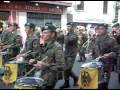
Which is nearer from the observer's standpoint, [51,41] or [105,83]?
[51,41]

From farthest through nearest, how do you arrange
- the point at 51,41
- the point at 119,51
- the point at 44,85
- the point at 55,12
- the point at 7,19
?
the point at 55,12, the point at 7,19, the point at 119,51, the point at 51,41, the point at 44,85

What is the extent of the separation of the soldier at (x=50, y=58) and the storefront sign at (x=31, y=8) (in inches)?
747

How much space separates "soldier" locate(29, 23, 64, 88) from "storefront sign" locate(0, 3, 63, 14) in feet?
62.2

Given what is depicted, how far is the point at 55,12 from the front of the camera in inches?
1177

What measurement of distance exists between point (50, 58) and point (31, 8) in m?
21.1

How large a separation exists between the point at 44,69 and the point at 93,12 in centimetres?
2964

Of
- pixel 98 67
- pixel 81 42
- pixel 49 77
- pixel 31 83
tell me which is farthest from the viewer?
pixel 81 42

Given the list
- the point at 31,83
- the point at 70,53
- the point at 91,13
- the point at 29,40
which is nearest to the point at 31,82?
the point at 31,83

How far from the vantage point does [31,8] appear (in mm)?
27766

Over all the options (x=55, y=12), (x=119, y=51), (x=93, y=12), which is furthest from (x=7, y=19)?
(x=119, y=51)

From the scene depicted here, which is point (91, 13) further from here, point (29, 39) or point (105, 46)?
point (105, 46)

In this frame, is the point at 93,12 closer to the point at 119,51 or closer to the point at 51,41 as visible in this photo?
the point at 119,51

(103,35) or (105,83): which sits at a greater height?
(103,35)

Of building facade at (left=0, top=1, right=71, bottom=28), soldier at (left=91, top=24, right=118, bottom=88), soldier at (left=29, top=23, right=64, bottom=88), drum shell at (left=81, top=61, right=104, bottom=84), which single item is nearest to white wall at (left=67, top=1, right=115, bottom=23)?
building facade at (left=0, top=1, right=71, bottom=28)
